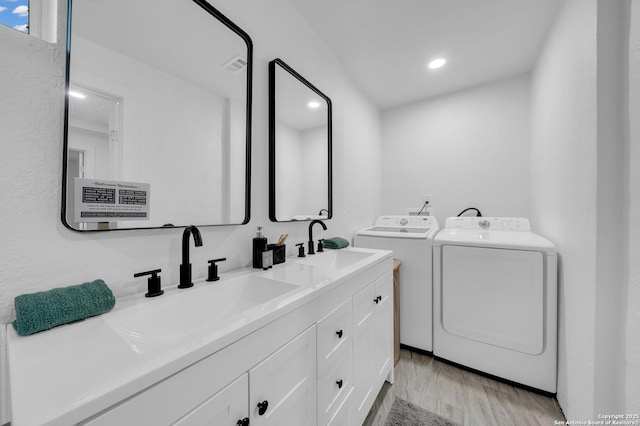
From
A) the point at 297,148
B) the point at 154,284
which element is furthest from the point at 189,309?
the point at 297,148

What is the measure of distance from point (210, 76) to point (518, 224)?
8.58 ft

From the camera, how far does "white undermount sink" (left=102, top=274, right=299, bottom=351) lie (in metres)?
0.66

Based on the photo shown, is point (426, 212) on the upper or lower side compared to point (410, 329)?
upper

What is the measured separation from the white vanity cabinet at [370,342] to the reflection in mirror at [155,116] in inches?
31.1

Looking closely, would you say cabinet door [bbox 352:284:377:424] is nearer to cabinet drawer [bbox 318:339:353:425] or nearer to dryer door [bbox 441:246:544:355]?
cabinet drawer [bbox 318:339:353:425]

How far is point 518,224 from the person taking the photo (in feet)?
7.06

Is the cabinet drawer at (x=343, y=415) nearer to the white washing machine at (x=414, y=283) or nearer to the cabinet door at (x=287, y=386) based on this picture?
the cabinet door at (x=287, y=386)

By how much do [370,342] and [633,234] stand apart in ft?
3.89

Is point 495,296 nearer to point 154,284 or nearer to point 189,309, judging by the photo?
point 189,309

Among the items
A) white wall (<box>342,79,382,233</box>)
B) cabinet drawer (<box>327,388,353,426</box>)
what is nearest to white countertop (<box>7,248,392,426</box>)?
cabinet drawer (<box>327,388,353,426</box>)

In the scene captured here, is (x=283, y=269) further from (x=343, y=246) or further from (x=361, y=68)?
(x=361, y=68)

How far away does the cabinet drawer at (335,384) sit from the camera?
35.8 inches

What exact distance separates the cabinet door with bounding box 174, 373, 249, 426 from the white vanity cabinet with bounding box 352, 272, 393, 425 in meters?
0.65

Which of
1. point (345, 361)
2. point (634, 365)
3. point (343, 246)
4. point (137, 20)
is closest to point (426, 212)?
point (343, 246)
